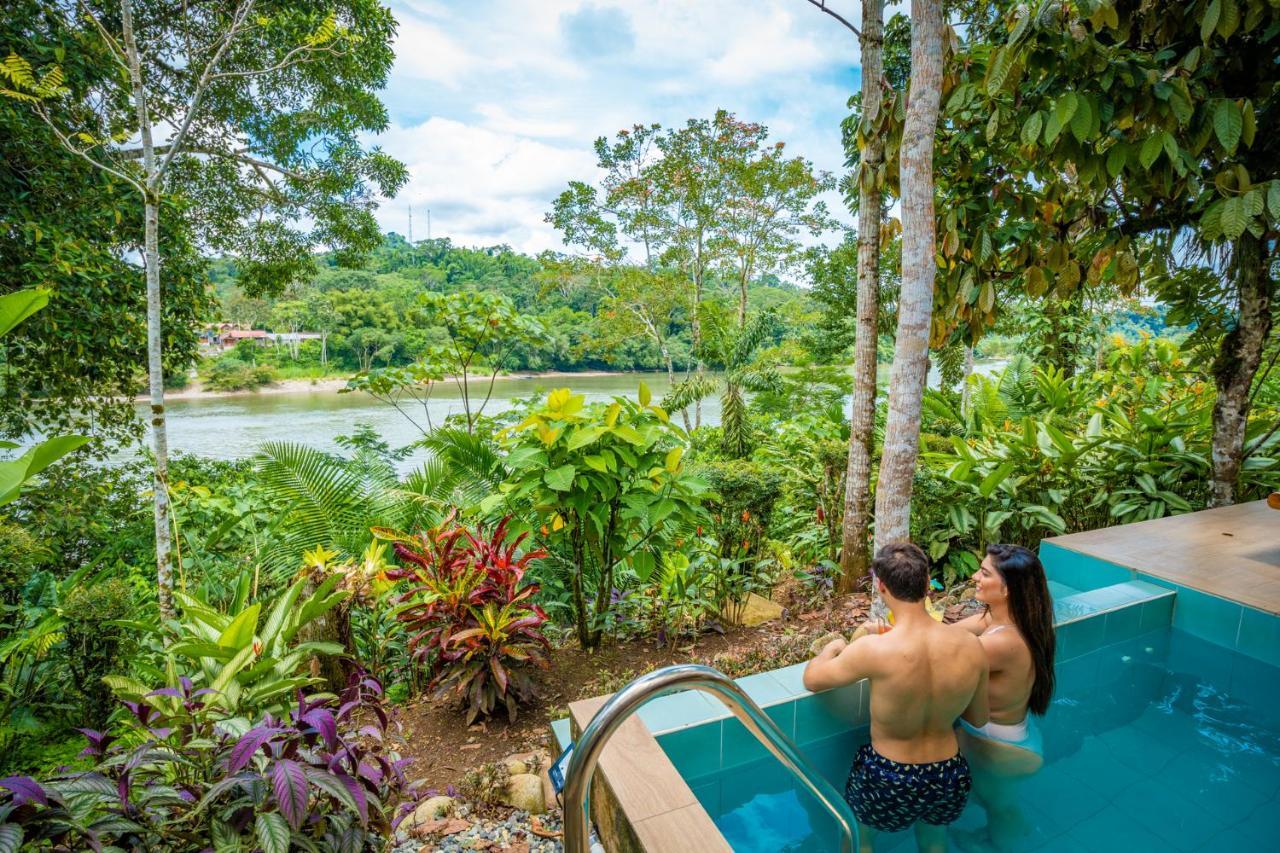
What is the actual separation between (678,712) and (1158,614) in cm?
240

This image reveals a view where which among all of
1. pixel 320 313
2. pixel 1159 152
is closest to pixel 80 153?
pixel 1159 152

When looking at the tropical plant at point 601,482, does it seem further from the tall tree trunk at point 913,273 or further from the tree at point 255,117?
the tree at point 255,117

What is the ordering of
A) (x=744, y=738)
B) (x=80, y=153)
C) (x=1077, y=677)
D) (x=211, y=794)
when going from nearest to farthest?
(x=211, y=794) → (x=744, y=738) → (x=1077, y=677) → (x=80, y=153)

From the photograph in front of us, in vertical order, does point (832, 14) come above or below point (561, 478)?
above

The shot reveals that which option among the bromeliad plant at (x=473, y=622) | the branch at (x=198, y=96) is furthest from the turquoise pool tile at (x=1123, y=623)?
the branch at (x=198, y=96)

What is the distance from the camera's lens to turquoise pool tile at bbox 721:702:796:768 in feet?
6.55

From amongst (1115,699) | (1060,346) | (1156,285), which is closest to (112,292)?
(1115,699)

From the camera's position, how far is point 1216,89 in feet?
10.4

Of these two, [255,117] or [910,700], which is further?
[255,117]

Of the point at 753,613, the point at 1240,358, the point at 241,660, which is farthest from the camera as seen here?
the point at 1240,358

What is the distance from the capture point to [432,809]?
1948 mm

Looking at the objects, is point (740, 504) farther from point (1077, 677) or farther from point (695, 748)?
point (695, 748)

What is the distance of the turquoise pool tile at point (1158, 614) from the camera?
111 inches

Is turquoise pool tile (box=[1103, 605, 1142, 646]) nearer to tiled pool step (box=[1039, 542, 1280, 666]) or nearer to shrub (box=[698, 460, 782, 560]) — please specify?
tiled pool step (box=[1039, 542, 1280, 666])
